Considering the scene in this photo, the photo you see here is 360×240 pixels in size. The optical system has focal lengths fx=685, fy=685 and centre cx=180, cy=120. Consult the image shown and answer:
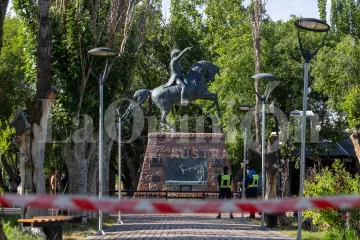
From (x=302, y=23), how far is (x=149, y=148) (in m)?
17.3

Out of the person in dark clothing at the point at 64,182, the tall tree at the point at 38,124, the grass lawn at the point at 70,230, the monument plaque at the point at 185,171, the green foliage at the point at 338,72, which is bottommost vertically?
the grass lawn at the point at 70,230

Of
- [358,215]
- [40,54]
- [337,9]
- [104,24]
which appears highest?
[337,9]

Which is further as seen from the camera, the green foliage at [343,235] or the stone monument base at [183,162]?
the stone monument base at [183,162]

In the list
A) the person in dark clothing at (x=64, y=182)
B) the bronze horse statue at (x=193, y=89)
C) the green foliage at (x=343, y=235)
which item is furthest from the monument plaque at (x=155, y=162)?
the green foliage at (x=343, y=235)

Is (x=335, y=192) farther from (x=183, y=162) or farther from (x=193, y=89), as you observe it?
(x=193, y=89)

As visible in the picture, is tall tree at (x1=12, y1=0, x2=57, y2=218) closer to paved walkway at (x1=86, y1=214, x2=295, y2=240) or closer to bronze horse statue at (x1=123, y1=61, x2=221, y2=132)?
paved walkway at (x1=86, y1=214, x2=295, y2=240)

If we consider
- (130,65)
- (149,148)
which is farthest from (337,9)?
(130,65)

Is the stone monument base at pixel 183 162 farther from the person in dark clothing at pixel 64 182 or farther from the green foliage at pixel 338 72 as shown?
the green foliage at pixel 338 72

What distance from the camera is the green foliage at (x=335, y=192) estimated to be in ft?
48.7

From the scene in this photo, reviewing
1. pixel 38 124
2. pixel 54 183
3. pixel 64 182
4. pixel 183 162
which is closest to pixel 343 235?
pixel 38 124

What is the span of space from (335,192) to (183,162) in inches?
594

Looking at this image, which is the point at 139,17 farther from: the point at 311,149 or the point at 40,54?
the point at 311,149

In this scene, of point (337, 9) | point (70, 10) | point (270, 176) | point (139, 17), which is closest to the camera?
point (70, 10)

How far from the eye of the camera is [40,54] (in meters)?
15.7
